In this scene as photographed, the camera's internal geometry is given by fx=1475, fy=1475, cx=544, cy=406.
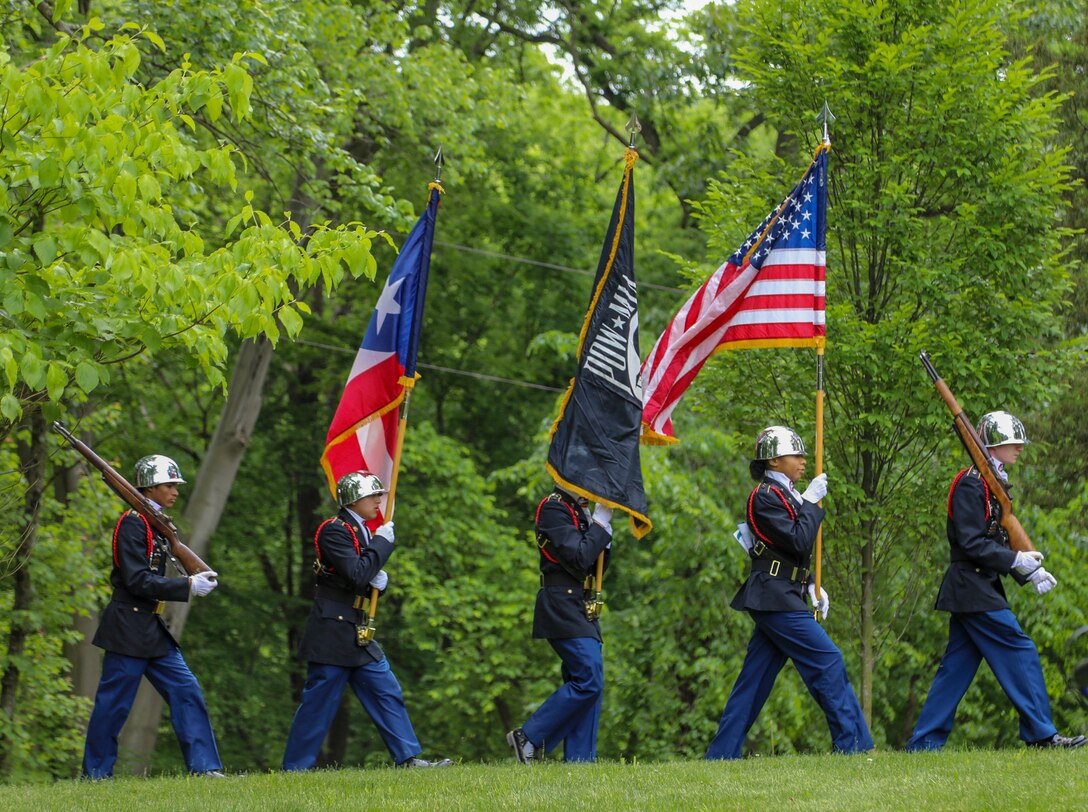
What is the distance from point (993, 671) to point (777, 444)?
2.12 metres

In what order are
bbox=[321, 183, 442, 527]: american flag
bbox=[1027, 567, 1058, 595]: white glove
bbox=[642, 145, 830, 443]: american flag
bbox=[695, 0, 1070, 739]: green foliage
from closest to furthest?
1. bbox=[1027, 567, 1058, 595]: white glove
2. bbox=[642, 145, 830, 443]: american flag
3. bbox=[321, 183, 442, 527]: american flag
4. bbox=[695, 0, 1070, 739]: green foliage

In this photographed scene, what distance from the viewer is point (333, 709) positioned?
10.4m

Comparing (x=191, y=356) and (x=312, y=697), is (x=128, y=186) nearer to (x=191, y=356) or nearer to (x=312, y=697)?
(x=191, y=356)

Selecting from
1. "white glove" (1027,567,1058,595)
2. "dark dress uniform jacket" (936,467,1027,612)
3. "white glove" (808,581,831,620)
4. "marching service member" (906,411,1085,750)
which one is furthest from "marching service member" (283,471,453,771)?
"white glove" (1027,567,1058,595)

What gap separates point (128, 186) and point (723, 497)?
14.1 metres

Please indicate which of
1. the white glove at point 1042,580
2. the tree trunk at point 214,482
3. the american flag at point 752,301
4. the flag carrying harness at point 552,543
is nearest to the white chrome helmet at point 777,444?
the american flag at point 752,301

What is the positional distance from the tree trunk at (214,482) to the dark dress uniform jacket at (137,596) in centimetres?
1029

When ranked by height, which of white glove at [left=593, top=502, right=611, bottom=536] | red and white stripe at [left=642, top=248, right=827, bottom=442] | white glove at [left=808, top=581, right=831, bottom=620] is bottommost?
white glove at [left=808, top=581, right=831, bottom=620]

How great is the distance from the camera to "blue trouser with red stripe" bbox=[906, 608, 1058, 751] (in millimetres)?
9703

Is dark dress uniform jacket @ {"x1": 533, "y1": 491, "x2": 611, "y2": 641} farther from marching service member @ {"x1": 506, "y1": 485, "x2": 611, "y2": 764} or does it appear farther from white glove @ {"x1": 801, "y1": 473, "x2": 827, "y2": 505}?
white glove @ {"x1": 801, "y1": 473, "x2": 827, "y2": 505}

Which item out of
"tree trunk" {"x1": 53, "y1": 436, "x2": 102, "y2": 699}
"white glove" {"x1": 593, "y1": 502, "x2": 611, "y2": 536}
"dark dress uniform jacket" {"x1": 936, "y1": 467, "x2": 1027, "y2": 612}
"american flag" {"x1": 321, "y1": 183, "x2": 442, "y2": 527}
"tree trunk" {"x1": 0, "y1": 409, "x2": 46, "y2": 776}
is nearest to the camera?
"dark dress uniform jacket" {"x1": 936, "y1": 467, "x2": 1027, "y2": 612}

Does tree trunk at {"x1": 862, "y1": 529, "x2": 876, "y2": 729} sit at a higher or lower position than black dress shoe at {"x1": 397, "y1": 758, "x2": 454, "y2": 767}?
higher

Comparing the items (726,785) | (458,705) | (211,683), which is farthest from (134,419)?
(726,785)

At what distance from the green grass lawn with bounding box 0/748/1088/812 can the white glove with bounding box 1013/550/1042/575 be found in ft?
3.96
